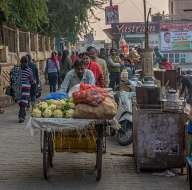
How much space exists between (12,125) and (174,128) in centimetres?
669

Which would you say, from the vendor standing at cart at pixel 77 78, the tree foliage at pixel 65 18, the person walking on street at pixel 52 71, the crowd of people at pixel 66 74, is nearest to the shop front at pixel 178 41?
the tree foliage at pixel 65 18

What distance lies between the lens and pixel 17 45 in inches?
963

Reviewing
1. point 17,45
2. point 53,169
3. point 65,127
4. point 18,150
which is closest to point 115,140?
point 18,150

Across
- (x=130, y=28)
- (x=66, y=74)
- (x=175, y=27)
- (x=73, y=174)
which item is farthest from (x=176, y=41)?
(x=73, y=174)

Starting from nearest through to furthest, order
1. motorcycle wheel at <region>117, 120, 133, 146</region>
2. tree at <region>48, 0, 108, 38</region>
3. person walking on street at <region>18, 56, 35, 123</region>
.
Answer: motorcycle wheel at <region>117, 120, 133, 146</region> < person walking on street at <region>18, 56, 35, 123</region> < tree at <region>48, 0, 108, 38</region>

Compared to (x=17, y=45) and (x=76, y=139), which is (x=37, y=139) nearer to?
(x=76, y=139)

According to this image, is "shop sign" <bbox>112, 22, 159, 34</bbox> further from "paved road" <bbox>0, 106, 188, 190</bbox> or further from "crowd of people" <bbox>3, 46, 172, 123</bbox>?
"paved road" <bbox>0, 106, 188, 190</bbox>

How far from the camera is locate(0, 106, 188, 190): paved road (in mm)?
7922

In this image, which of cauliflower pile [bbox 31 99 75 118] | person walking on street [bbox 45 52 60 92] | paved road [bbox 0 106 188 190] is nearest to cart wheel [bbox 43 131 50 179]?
paved road [bbox 0 106 188 190]

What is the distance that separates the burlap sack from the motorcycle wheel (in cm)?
313

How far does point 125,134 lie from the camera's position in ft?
36.8

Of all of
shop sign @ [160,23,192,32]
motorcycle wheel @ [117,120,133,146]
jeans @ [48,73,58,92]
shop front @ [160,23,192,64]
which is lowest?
motorcycle wheel @ [117,120,133,146]

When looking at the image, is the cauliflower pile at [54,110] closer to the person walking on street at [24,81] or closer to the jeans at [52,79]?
the person walking on street at [24,81]

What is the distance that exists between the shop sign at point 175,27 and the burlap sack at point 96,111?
33373 millimetres
